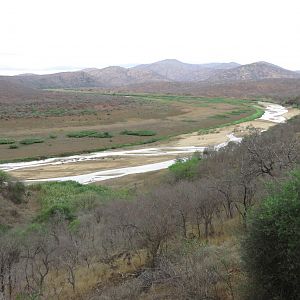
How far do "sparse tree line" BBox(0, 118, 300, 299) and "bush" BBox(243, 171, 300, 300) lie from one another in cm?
→ 132

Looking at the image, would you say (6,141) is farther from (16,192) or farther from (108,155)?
(16,192)

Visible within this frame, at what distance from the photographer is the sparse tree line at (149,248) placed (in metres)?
10.5

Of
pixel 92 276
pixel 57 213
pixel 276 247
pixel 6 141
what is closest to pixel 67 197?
pixel 57 213

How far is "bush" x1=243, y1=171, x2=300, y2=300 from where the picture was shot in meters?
7.74

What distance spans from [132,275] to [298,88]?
156397mm

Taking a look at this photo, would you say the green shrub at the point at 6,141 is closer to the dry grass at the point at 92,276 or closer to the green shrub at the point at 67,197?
the green shrub at the point at 67,197

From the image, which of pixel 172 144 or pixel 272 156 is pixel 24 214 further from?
pixel 172 144

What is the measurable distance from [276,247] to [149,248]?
6549 millimetres

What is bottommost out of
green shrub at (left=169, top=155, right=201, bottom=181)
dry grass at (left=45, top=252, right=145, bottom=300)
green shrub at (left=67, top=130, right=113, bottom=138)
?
green shrub at (left=67, top=130, right=113, bottom=138)

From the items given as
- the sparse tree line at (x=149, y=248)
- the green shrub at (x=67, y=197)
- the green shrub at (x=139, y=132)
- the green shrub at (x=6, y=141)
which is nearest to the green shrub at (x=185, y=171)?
the green shrub at (x=67, y=197)

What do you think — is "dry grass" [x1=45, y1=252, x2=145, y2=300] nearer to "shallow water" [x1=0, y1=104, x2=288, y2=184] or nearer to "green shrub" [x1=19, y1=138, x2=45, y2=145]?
"shallow water" [x1=0, y1=104, x2=288, y2=184]

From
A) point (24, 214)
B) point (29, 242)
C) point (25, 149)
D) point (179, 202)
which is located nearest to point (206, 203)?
point (179, 202)

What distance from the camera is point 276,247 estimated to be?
789 cm

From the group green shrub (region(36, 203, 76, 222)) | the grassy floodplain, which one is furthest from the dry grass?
the grassy floodplain
